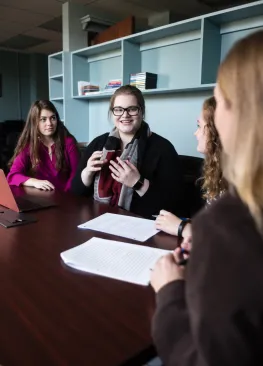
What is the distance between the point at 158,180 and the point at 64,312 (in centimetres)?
120

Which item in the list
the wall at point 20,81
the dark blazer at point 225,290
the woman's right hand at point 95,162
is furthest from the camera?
the wall at point 20,81

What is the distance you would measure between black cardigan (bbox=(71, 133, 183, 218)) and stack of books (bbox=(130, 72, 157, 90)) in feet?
5.16

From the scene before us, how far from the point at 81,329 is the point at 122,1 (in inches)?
174

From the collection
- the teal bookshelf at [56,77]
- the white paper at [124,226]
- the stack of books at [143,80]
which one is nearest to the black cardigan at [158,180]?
the white paper at [124,226]

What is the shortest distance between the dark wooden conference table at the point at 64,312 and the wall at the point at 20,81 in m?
7.71

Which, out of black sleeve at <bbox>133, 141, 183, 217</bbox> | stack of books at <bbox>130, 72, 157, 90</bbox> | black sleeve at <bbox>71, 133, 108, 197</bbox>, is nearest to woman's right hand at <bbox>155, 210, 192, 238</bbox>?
black sleeve at <bbox>133, 141, 183, 217</bbox>

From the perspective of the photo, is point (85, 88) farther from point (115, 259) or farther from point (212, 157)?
point (115, 259)

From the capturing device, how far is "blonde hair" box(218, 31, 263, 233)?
0.53 m

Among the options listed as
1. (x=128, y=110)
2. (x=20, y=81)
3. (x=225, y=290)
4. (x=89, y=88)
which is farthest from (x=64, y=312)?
(x=20, y=81)

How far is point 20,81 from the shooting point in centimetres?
823

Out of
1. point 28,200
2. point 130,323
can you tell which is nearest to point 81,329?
point 130,323

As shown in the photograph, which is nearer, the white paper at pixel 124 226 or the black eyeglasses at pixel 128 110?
the white paper at pixel 124 226

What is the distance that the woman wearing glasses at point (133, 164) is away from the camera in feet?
5.72

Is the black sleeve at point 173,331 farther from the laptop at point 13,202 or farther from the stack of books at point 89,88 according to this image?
the stack of books at point 89,88
